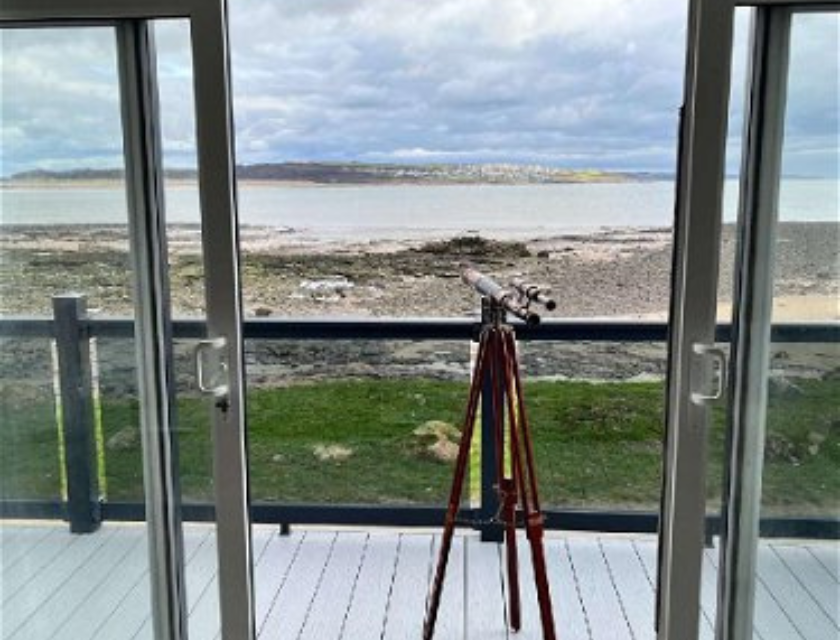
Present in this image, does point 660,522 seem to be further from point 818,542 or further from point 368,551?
point 368,551

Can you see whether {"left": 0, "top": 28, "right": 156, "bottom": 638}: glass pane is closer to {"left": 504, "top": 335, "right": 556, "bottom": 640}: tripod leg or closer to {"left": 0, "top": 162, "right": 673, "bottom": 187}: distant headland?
{"left": 504, "top": 335, "right": 556, "bottom": 640}: tripod leg

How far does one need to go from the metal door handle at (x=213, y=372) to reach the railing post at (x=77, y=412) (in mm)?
275

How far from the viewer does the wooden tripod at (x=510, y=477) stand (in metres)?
2.38

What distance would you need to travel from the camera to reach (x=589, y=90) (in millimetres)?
3357

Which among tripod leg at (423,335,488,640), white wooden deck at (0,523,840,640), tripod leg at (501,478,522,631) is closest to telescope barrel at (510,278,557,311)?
tripod leg at (423,335,488,640)

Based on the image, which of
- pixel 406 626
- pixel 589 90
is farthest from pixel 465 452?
pixel 589 90

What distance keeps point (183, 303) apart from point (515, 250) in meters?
2.23

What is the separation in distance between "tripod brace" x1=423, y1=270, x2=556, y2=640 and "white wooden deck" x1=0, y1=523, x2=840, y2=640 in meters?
0.14

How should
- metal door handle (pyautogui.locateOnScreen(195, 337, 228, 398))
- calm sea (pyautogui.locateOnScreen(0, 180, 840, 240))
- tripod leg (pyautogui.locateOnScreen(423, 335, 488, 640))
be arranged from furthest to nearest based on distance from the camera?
calm sea (pyautogui.locateOnScreen(0, 180, 840, 240)) → tripod leg (pyautogui.locateOnScreen(423, 335, 488, 640)) → metal door handle (pyautogui.locateOnScreen(195, 337, 228, 398))

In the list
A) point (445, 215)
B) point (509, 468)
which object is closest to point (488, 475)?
point (509, 468)

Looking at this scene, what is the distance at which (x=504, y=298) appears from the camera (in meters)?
2.34

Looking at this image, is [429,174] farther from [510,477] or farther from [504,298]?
[510,477]

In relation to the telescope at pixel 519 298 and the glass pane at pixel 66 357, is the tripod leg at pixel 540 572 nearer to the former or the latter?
the telescope at pixel 519 298

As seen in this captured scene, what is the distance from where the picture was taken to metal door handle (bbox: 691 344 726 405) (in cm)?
149
